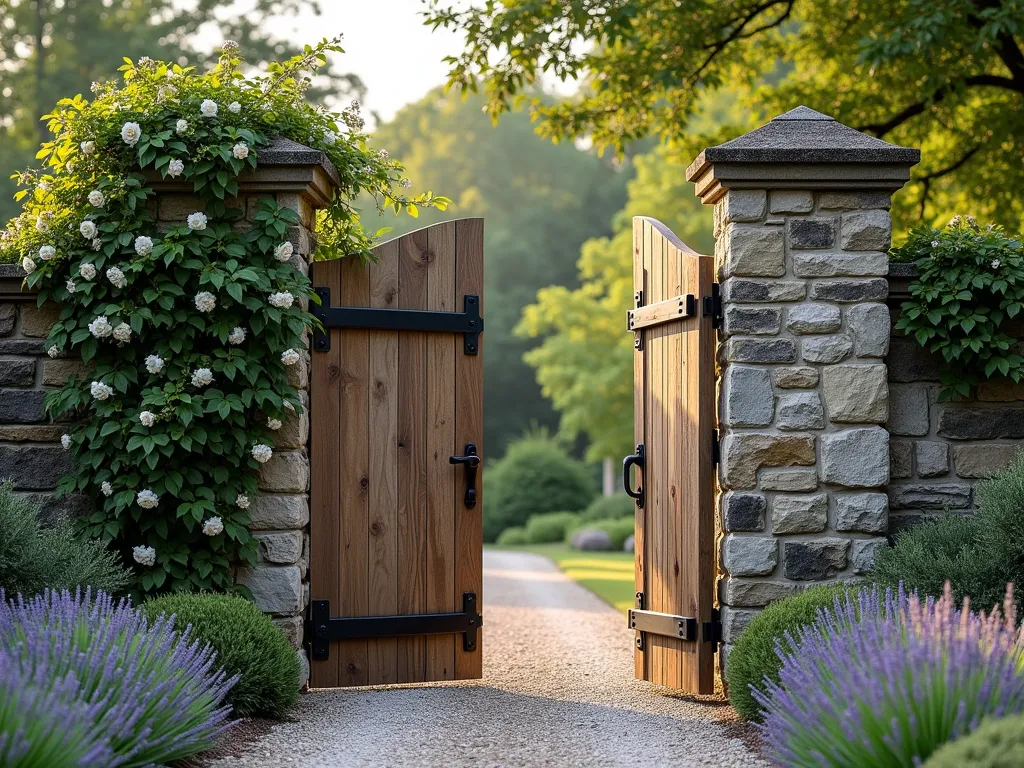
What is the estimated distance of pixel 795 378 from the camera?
4.79m

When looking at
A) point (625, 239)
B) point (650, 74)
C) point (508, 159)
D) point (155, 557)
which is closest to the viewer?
point (155, 557)

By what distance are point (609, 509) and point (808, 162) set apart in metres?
15.0

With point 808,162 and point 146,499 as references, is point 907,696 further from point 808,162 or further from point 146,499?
point 146,499

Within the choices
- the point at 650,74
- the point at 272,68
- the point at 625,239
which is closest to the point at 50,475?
the point at 272,68

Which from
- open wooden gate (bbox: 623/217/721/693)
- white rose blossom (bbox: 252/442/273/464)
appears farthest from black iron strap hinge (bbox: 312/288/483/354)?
open wooden gate (bbox: 623/217/721/693)

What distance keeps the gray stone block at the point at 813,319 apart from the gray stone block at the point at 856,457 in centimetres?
47

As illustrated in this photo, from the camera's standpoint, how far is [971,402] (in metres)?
5.00

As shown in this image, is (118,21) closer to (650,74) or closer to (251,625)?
(650,74)

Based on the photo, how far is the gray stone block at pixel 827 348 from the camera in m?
4.79

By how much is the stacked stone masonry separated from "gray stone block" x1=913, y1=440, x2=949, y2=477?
0.93 feet

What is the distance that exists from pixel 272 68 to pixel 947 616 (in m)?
3.85

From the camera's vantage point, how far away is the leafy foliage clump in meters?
4.79

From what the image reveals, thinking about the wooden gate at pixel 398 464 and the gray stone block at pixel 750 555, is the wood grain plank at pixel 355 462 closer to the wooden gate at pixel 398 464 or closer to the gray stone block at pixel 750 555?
the wooden gate at pixel 398 464

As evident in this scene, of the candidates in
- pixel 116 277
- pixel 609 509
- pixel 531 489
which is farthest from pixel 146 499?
pixel 531 489
